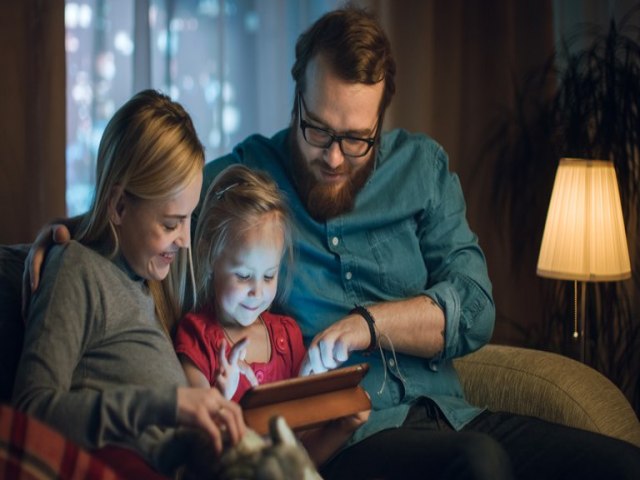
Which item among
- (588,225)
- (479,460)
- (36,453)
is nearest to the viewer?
(36,453)

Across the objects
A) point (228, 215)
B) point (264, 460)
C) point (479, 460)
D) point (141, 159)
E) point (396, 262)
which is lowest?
point (479, 460)

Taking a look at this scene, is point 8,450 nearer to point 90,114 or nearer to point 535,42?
point 90,114

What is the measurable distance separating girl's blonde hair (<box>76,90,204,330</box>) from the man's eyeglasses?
40 centimetres

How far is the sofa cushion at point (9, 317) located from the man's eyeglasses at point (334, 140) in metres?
0.58

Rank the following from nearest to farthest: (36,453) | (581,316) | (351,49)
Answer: (36,453), (351,49), (581,316)

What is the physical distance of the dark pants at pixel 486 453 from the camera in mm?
1569

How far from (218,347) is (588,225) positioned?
1.16 m

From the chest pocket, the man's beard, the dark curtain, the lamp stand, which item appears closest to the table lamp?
the lamp stand

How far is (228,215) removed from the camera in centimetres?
162

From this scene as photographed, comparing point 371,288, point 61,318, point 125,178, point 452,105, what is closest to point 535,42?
point 452,105

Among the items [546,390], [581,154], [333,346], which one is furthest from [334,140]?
[581,154]

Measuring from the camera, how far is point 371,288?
1.89m

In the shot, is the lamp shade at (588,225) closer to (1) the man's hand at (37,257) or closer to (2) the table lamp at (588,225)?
(2) the table lamp at (588,225)

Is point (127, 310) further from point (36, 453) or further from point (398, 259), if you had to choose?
point (398, 259)
